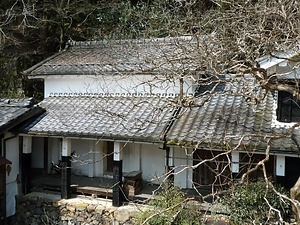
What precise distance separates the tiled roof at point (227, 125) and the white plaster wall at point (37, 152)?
6.05m

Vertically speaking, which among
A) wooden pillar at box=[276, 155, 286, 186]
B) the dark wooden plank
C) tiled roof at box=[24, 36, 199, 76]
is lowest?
the dark wooden plank

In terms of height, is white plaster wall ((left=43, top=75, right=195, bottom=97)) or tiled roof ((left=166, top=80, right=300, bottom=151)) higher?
white plaster wall ((left=43, top=75, right=195, bottom=97))

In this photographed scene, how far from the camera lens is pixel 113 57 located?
530 inches

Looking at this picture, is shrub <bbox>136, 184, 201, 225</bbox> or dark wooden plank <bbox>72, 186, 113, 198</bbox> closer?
shrub <bbox>136, 184, 201, 225</bbox>

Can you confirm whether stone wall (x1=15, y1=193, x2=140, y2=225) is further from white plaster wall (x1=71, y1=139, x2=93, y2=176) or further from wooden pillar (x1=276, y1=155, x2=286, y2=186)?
wooden pillar (x1=276, y1=155, x2=286, y2=186)

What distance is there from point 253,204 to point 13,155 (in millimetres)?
7451

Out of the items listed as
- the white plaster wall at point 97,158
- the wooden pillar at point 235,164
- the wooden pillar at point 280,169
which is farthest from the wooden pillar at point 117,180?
the wooden pillar at point 280,169

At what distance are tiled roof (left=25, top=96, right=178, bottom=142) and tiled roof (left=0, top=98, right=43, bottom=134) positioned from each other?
A: 1.04 feet

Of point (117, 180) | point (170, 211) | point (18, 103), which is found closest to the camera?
point (170, 211)

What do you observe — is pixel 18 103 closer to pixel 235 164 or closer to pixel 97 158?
pixel 97 158

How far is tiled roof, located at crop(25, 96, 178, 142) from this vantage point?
33.3ft

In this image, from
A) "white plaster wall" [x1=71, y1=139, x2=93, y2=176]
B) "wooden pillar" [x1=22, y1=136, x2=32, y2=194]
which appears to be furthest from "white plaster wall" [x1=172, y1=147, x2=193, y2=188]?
"wooden pillar" [x1=22, y1=136, x2=32, y2=194]

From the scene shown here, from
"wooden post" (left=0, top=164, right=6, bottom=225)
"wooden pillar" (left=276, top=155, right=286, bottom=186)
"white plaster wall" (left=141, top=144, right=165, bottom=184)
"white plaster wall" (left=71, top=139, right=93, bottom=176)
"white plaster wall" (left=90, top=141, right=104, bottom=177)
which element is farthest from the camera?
"white plaster wall" (left=71, top=139, right=93, bottom=176)

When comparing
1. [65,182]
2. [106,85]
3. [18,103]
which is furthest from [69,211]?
[106,85]
